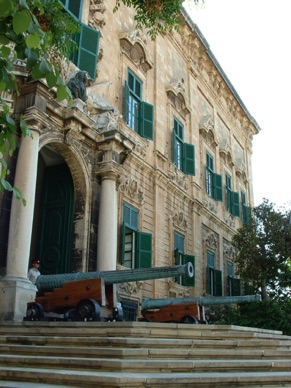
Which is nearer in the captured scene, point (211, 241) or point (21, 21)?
point (21, 21)

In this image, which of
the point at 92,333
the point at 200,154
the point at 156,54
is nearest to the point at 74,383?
the point at 92,333

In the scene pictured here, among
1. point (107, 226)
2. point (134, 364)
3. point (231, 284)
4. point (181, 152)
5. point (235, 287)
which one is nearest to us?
point (134, 364)

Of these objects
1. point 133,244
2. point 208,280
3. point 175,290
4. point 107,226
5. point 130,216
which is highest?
point 130,216

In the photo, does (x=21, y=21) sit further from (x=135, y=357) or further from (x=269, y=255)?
(x=269, y=255)

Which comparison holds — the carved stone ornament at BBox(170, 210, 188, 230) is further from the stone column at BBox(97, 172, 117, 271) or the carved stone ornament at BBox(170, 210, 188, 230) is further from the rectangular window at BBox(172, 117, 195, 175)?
the stone column at BBox(97, 172, 117, 271)

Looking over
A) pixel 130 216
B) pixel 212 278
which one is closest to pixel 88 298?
pixel 130 216

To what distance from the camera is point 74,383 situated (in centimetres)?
411

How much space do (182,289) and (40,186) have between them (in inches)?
236

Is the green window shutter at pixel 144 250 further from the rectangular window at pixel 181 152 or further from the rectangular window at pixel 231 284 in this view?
the rectangular window at pixel 231 284

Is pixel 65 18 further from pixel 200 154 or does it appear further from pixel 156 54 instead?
pixel 200 154

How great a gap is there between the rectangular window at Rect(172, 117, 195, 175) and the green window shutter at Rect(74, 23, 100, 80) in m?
5.13

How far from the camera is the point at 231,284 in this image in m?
19.8

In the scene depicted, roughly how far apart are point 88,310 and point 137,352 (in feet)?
10.5

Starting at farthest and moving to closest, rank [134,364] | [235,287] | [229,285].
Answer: [235,287]
[229,285]
[134,364]
